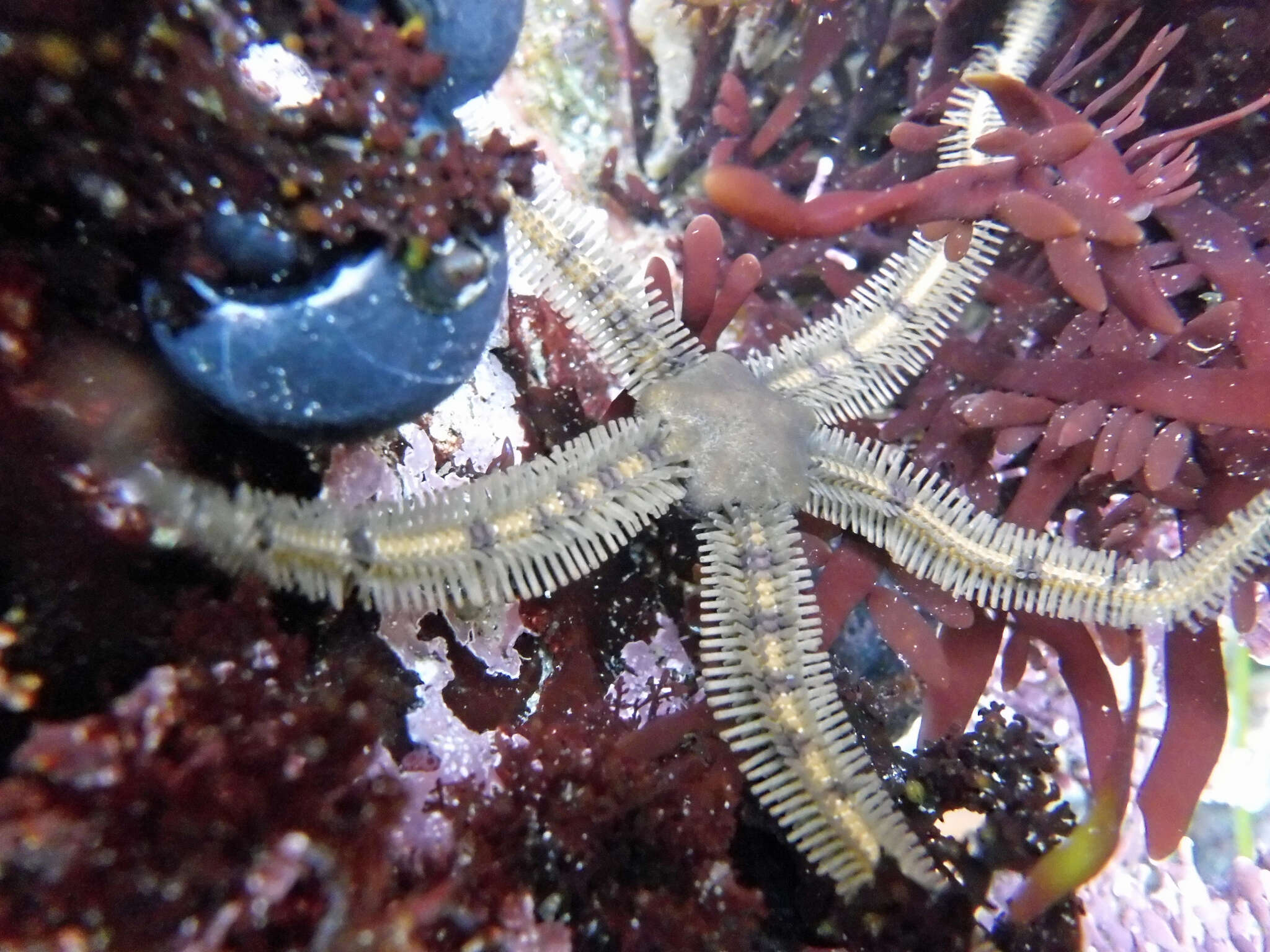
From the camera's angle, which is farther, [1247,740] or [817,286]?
[1247,740]

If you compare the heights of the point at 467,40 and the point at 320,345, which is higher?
the point at 467,40

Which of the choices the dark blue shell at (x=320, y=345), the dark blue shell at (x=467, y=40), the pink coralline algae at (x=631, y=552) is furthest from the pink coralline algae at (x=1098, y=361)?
the dark blue shell at (x=320, y=345)

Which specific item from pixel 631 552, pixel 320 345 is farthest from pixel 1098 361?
pixel 320 345

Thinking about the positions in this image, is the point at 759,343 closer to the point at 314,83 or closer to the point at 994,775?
the point at 994,775

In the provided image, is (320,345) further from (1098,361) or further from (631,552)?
(1098,361)

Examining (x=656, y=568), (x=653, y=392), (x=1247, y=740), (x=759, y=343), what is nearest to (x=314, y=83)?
(x=653, y=392)

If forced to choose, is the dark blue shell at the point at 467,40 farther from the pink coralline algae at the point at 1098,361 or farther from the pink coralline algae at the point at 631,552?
the pink coralline algae at the point at 1098,361
